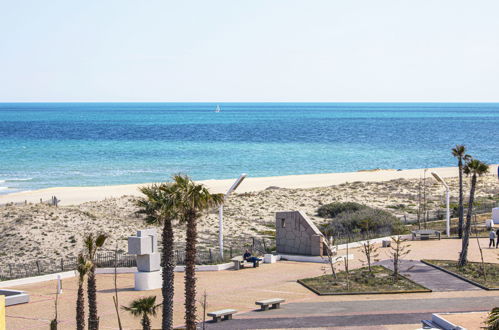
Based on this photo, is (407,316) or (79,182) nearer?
(407,316)

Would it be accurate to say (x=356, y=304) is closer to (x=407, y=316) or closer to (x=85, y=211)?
(x=407, y=316)

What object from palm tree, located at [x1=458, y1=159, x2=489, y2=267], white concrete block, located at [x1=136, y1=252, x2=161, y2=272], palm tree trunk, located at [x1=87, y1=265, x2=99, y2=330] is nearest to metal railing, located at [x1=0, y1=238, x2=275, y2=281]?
white concrete block, located at [x1=136, y1=252, x2=161, y2=272]

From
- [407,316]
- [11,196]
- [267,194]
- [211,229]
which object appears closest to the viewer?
[407,316]

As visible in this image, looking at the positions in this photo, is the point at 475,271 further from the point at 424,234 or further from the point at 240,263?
the point at 240,263

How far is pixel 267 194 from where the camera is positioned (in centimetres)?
5894

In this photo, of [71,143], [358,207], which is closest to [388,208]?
[358,207]

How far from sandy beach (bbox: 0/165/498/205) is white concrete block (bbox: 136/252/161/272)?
3119cm

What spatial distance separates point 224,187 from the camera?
70.5 metres

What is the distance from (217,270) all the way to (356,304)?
26.9 ft

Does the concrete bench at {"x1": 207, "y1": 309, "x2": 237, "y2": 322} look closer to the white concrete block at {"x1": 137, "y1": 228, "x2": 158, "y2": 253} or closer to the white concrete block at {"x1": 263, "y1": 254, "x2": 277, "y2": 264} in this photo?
the white concrete block at {"x1": 137, "y1": 228, "x2": 158, "y2": 253}

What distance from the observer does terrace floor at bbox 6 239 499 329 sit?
908 inches

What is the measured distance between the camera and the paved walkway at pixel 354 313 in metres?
22.7

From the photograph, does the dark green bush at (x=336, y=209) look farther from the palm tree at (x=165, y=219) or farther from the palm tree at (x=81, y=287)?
the palm tree at (x=81, y=287)

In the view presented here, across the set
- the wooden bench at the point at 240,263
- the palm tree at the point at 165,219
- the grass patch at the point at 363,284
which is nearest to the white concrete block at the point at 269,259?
the wooden bench at the point at 240,263
